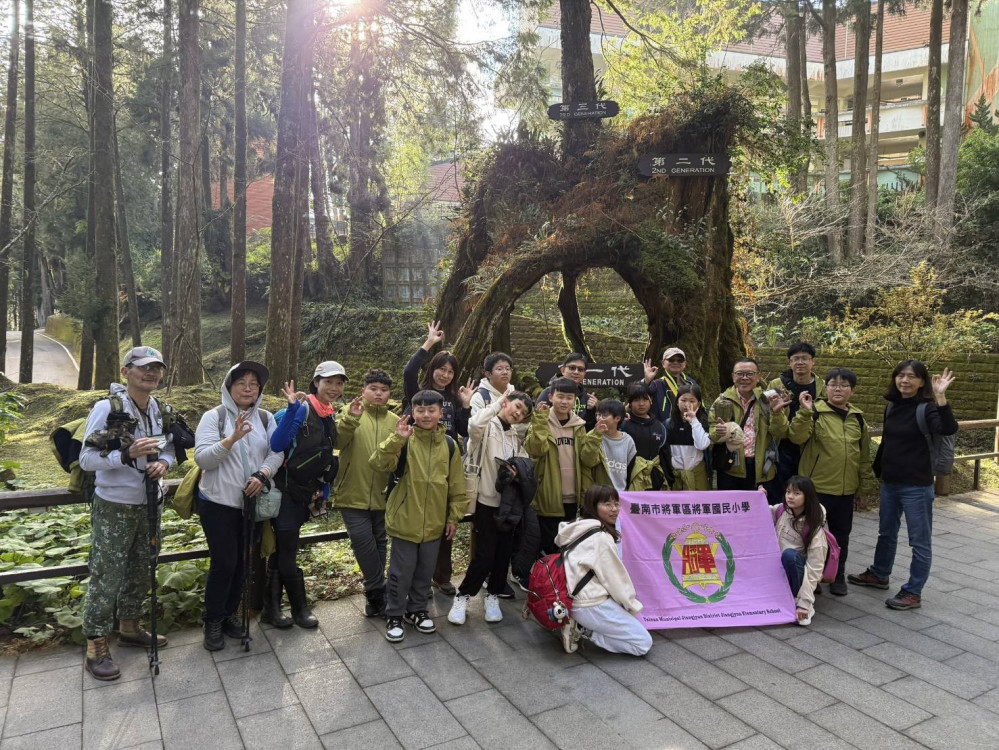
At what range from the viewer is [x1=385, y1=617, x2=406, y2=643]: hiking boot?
4094 millimetres

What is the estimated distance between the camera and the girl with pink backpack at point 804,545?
15.0ft

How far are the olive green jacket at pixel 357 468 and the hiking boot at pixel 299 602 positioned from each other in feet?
1.72

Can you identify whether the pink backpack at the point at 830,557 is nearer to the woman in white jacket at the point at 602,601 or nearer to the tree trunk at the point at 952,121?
the woman in white jacket at the point at 602,601

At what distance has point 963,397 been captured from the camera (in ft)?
44.3

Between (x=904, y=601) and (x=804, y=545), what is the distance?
87 centimetres

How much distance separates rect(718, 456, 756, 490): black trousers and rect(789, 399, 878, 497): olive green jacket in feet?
1.17

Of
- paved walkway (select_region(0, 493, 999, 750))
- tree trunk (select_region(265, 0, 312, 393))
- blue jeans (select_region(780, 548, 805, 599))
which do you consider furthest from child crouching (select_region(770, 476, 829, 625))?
tree trunk (select_region(265, 0, 312, 393))

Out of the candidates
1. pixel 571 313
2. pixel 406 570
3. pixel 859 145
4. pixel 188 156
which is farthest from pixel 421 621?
pixel 859 145

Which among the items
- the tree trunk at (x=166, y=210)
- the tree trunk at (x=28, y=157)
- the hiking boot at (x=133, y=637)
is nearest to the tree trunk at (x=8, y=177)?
the tree trunk at (x=28, y=157)

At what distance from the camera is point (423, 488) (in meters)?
4.19

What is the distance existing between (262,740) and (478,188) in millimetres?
7642

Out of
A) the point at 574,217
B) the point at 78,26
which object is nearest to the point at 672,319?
the point at 574,217

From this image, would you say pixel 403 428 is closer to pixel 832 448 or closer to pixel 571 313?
pixel 832 448

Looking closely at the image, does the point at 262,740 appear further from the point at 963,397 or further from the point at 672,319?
the point at 963,397
